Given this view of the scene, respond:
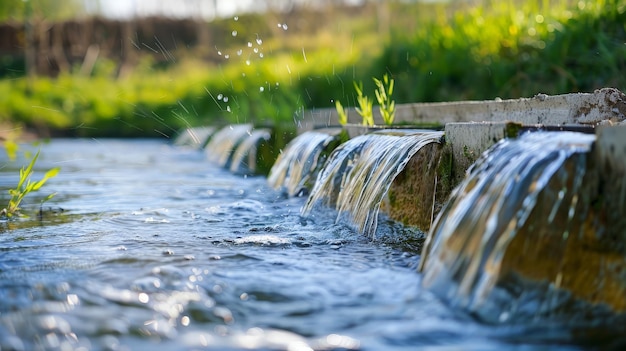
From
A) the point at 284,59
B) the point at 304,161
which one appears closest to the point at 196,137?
the point at 284,59

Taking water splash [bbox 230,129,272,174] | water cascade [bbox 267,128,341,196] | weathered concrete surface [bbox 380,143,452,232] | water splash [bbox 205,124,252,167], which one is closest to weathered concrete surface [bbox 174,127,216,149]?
water splash [bbox 205,124,252,167]

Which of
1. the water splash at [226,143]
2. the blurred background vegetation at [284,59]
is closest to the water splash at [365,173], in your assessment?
the blurred background vegetation at [284,59]

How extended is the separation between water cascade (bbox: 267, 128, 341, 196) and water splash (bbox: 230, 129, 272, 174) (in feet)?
5.88

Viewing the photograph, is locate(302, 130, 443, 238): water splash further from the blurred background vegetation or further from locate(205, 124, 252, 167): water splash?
locate(205, 124, 252, 167): water splash

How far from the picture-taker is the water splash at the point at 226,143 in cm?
1088

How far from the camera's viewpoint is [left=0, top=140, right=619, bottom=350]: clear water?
237cm

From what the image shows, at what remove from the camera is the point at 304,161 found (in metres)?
6.59

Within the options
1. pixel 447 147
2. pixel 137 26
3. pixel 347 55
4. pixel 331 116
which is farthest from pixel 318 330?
pixel 137 26

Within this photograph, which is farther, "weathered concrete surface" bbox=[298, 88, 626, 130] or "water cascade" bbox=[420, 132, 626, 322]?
"weathered concrete surface" bbox=[298, 88, 626, 130]

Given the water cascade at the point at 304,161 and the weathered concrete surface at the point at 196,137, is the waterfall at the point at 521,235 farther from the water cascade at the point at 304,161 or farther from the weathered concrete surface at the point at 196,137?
the weathered concrete surface at the point at 196,137

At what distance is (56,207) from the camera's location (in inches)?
224

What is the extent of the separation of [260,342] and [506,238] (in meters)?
1.00

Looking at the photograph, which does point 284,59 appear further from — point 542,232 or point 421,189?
point 542,232

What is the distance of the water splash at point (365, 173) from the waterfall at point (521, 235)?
1.27 meters
